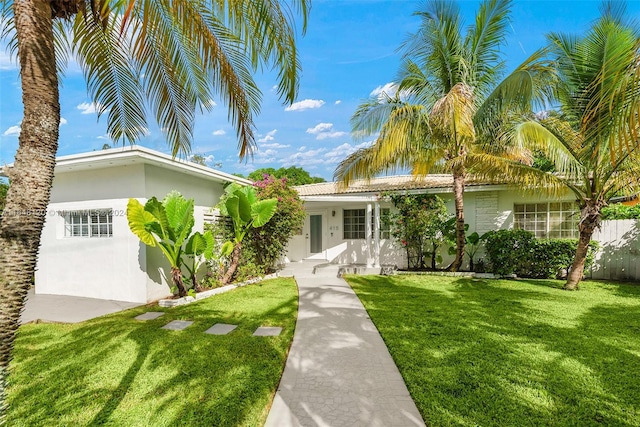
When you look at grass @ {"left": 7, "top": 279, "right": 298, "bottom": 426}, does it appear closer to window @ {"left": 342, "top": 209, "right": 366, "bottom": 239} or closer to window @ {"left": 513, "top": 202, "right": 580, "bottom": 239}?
window @ {"left": 342, "top": 209, "right": 366, "bottom": 239}

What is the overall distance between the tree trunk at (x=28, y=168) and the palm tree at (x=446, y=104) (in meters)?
9.54

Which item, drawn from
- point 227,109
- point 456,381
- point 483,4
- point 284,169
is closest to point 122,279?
point 227,109

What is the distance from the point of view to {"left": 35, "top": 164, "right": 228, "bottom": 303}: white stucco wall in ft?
29.7

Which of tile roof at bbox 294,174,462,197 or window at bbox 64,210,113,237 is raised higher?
tile roof at bbox 294,174,462,197

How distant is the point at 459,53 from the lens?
11047 mm

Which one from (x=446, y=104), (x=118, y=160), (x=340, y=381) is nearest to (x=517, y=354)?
(x=340, y=381)

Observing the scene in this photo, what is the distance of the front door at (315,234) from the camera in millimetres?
16391

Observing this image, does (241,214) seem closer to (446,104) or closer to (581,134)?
(446,104)

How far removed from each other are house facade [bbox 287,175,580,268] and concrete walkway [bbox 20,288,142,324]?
7.90 meters

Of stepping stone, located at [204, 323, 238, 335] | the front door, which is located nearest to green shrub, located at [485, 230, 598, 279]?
Result: the front door

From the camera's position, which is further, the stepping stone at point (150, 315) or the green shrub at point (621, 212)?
the green shrub at point (621, 212)

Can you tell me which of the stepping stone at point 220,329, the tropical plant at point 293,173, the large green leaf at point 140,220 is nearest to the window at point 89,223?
the large green leaf at point 140,220

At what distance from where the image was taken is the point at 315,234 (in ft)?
54.3

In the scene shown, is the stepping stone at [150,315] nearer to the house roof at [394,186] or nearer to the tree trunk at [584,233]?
the house roof at [394,186]
